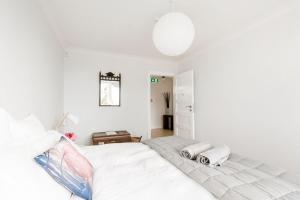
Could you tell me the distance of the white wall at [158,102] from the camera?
6891mm

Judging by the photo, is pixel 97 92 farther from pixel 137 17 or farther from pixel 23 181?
pixel 23 181

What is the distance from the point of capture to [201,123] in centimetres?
355

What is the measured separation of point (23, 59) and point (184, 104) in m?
3.31

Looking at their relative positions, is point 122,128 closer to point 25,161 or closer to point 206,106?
point 206,106

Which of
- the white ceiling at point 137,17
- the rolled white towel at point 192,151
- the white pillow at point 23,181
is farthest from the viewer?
the white ceiling at point 137,17

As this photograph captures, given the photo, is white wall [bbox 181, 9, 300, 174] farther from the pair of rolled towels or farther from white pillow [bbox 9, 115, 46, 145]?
white pillow [bbox 9, 115, 46, 145]

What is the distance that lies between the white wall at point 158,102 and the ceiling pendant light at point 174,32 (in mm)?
5342

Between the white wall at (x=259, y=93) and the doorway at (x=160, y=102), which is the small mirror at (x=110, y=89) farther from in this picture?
the doorway at (x=160, y=102)

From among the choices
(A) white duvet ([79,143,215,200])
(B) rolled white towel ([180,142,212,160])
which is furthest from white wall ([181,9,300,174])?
(A) white duvet ([79,143,215,200])

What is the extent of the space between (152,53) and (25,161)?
338 cm

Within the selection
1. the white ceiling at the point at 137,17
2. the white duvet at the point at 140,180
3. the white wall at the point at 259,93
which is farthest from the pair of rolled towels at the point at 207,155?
the white ceiling at the point at 137,17

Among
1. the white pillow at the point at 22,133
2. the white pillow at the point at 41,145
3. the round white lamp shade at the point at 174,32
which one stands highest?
the round white lamp shade at the point at 174,32

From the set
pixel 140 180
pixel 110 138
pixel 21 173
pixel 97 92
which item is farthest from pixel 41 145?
pixel 97 92

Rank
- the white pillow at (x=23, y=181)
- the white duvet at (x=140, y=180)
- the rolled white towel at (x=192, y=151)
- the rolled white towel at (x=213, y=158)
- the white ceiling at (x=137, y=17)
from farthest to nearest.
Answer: the white ceiling at (x=137, y=17), the rolled white towel at (x=192, y=151), the rolled white towel at (x=213, y=158), the white duvet at (x=140, y=180), the white pillow at (x=23, y=181)
